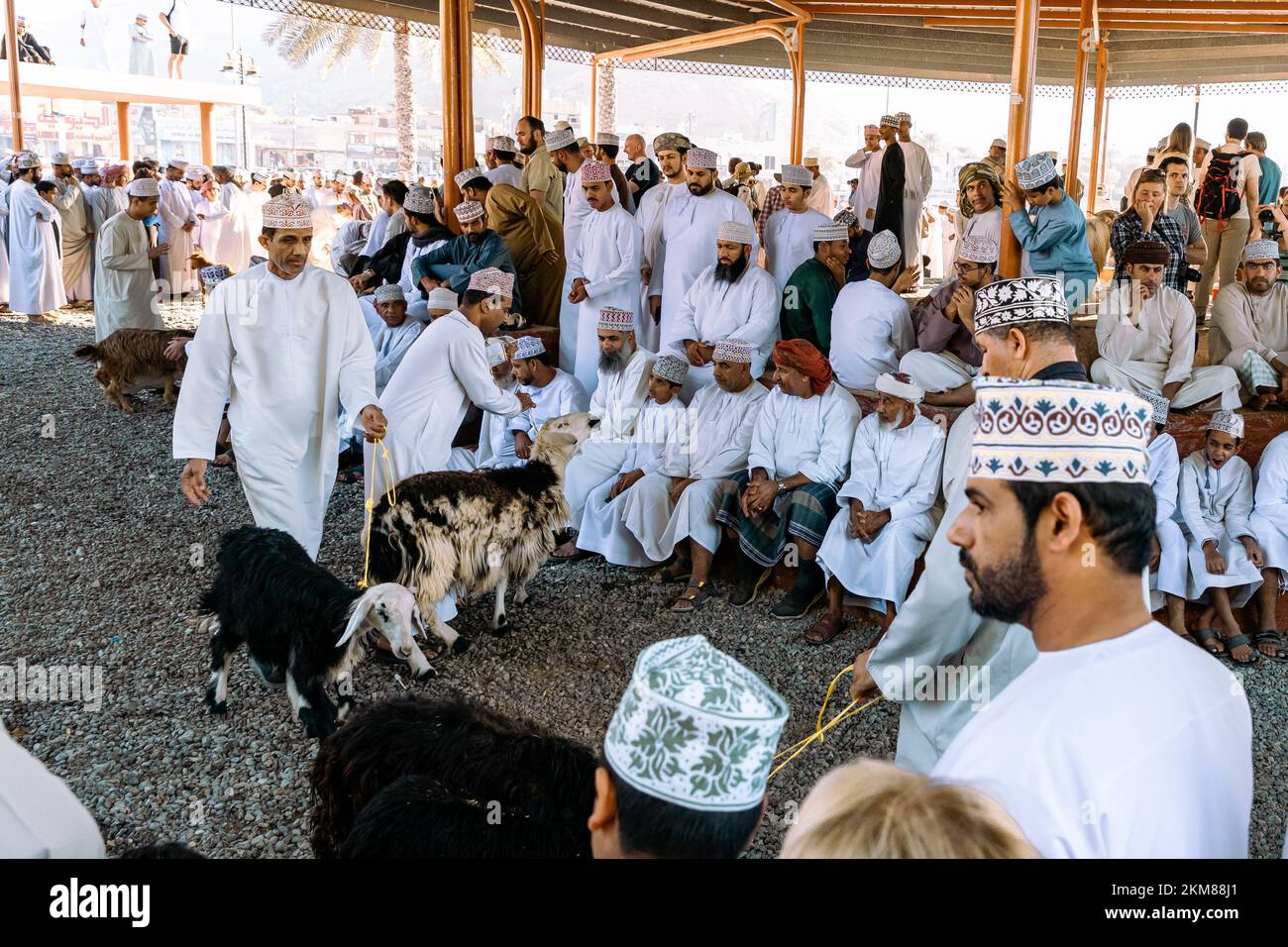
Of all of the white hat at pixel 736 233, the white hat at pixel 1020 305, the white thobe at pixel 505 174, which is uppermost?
the white thobe at pixel 505 174

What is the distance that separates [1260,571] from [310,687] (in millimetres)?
4129

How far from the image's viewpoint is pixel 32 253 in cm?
1344

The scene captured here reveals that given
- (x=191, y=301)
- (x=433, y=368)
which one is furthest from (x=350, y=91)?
(x=433, y=368)

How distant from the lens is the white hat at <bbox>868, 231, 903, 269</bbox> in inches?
253

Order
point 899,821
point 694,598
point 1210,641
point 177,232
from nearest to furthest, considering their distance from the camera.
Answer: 1. point 899,821
2. point 1210,641
3. point 694,598
4. point 177,232

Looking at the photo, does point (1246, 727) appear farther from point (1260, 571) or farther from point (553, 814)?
point (1260, 571)

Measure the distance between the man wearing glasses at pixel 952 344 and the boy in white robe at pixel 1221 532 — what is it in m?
1.15

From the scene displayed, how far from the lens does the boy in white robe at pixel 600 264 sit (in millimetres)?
7871

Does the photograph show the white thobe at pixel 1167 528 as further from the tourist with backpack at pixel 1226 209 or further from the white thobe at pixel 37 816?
the white thobe at pixel 37 816

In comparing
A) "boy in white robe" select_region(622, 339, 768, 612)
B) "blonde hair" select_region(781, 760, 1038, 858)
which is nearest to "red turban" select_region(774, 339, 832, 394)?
"boy in white robe" select_region(622, 339, 768, 612)

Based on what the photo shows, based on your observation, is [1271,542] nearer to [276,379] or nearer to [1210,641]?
[1210,641]

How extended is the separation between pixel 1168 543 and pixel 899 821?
177 inches

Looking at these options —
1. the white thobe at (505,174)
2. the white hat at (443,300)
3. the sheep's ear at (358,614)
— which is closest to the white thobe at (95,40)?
the white thobe at (505,174)

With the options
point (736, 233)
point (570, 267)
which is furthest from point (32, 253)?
point (736, 233)
